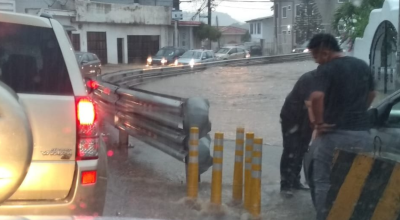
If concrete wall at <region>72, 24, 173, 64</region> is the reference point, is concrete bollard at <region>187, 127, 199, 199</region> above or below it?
below

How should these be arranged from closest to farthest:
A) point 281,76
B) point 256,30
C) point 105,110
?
point 105,110 < point 281,76 < point 256,30

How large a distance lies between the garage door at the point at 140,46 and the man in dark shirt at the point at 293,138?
41.3 metres

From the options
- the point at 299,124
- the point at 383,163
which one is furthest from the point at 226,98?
the point at 383,163

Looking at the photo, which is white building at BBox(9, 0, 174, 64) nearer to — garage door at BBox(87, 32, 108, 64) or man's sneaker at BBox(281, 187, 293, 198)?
garage door at BBox(87, 32, 108, 64)

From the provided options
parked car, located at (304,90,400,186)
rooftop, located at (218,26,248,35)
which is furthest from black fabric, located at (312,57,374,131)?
rooftop, located at (218,26,248,35)

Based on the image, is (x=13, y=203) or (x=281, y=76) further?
(x=281, y=76)

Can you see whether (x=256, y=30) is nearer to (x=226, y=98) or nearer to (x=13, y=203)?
(x=226, y=98)

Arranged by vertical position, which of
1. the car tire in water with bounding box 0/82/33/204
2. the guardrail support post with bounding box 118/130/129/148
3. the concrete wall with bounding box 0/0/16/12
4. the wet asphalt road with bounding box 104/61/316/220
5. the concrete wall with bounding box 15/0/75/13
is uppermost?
the concrete wall with bounding box 15/0/75/13

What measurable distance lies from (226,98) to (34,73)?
51.9ft

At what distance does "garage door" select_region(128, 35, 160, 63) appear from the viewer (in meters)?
48.5

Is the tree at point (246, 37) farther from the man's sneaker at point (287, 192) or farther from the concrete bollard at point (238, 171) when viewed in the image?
the concrete bollard at point (238, 171)

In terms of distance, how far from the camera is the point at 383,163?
491 centimetres

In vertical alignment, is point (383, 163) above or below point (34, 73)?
below

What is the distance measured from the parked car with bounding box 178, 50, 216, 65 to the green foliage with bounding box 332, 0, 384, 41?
1503 cm
